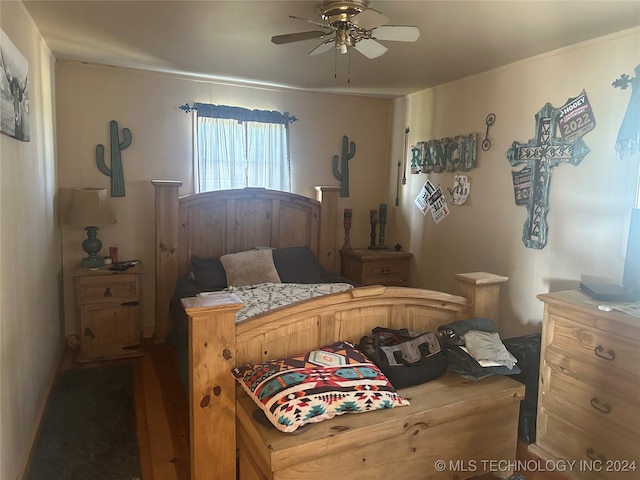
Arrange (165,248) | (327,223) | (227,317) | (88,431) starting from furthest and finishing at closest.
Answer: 1. (327,223)
2. (165,248)
3. (88,431)
4. (227,317)

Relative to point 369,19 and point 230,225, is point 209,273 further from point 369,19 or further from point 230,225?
point 369,19

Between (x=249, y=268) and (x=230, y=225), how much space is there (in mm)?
566

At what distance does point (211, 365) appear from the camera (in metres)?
1.82

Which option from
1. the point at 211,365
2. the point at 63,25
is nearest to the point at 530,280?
the point at 211,365

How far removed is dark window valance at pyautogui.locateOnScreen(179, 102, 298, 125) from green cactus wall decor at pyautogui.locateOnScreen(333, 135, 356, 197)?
670 millimetres

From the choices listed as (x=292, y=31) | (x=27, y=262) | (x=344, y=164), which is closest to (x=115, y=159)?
(x=27, y=262)

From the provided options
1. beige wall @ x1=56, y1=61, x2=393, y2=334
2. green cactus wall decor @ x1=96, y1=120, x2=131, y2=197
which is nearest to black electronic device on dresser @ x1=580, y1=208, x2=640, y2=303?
beige wall @ x1=56, y1=61, x2=393, y2=334

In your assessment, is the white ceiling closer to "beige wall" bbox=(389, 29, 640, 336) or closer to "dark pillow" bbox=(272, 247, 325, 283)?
"beige wall" bbox=(389, 29, 640, 336)

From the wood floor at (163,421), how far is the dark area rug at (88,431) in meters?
0.06

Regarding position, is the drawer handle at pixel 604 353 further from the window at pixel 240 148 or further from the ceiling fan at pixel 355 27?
the window at pixel 240 148

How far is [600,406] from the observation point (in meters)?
2.08

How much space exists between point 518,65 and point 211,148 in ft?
8.53

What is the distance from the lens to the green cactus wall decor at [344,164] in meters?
4.61

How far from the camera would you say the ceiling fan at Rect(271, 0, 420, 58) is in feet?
6.81
